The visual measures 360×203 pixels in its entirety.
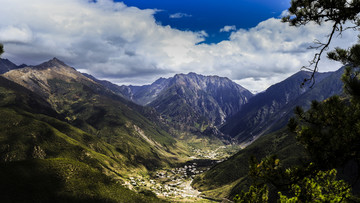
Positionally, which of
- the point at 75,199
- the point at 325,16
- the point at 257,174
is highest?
the point at 325,16

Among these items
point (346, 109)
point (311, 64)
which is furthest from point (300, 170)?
point (311, 64)

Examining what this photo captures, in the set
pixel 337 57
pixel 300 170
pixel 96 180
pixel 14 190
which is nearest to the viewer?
pixel 300 170

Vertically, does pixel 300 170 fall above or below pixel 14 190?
above

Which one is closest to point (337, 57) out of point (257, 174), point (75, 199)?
point (257, 174)

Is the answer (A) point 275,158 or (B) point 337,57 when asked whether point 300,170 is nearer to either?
(A) point 275,158

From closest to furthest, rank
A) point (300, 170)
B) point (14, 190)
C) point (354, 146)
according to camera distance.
A: point (354, 146)
point (300, 170)
point (14, 190)

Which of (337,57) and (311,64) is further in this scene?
(337,57)

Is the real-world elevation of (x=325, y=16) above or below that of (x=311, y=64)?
above

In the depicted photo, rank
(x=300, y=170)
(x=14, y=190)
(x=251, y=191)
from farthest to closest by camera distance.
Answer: (x=14, y=190)
(x=251, y=191)
(x=300, y=170)

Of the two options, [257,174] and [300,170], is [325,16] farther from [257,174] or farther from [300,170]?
[257,174]
